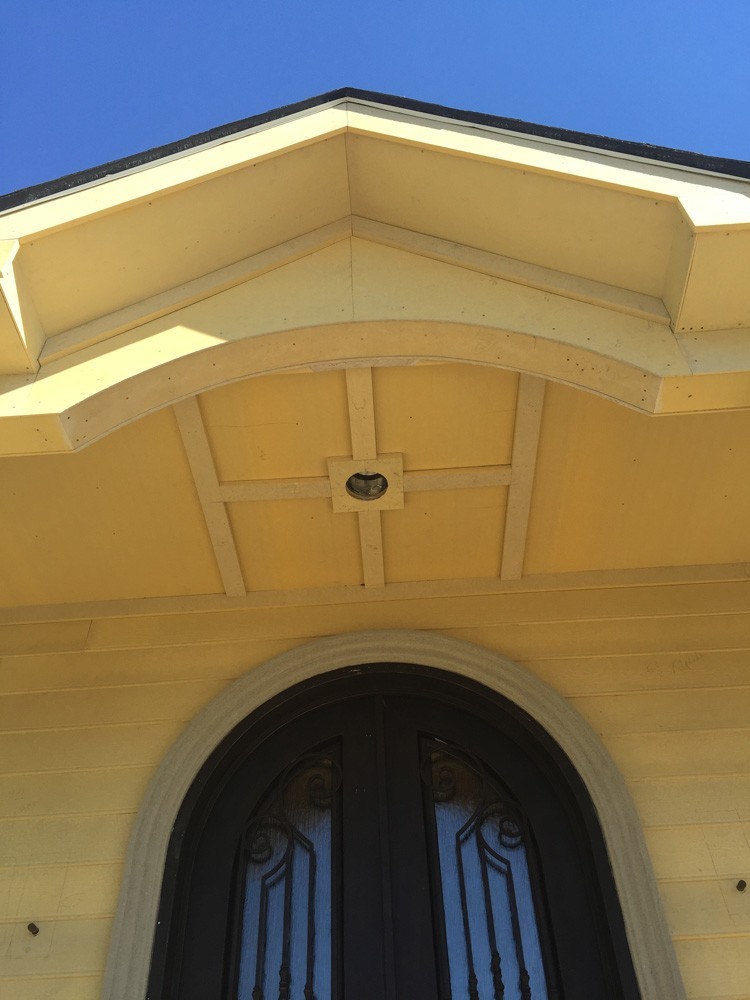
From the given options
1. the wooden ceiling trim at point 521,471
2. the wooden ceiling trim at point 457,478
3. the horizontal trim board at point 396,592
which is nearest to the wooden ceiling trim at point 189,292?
the wooden ceiling trim at point 521,471

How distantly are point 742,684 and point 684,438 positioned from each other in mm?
1165

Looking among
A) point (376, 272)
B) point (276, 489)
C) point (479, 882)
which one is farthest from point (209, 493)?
point (479, 882)

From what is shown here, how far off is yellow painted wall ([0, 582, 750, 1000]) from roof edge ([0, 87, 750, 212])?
2157 mm

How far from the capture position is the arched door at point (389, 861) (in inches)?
129

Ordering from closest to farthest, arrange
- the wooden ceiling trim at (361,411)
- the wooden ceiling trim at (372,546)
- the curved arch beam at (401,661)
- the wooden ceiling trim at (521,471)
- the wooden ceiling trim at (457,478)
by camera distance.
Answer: the curved arch beam at (401,661) < the wooden ceiling trim at (361,411) < the wooden ceiling trim at (521,471) < the wooden ceiling trim at (457,478) < the wooden ceiling trim at (372,546)

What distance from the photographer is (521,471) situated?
13.2ft

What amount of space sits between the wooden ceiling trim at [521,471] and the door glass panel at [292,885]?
1315 mm

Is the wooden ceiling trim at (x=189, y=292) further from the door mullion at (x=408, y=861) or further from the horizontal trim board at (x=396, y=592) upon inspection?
the door mullion at (x=408, y=861)

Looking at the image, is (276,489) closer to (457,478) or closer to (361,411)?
(361,411)

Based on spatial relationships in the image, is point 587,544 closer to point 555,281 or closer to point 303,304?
point 555,281

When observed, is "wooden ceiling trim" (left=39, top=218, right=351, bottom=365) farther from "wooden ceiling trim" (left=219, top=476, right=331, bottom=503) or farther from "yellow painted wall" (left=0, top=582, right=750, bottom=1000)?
"yellow painted wall" (left=0, top=582, right=750, bottom=1000)

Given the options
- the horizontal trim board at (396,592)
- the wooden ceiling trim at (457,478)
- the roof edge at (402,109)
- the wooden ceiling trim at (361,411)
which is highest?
the roof edge at (402,109)

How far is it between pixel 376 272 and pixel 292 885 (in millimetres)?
2493

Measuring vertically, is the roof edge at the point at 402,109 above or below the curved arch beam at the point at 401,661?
above
